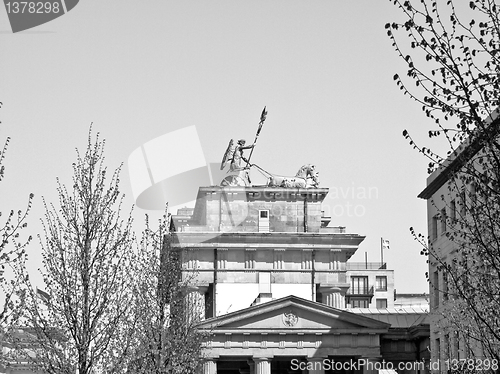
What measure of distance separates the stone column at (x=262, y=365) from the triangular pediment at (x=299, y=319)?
6.79 ft

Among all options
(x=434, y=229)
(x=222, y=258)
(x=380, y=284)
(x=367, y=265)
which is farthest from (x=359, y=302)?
(x=434, y=229)

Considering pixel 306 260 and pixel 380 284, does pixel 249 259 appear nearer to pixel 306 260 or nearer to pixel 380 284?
pixel 306 260

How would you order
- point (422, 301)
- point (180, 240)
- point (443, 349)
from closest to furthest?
1. point (443, 349)
2. point (180, 240)
3. point (422, 301)

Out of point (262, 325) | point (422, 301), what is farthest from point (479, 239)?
point (422, 301)

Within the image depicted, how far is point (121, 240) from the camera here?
1318 inches

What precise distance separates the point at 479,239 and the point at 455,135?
8.03 feet

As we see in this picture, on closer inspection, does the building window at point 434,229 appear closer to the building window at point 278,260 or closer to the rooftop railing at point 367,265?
the building window at point 278,260

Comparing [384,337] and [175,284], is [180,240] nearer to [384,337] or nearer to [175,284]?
[384,337]

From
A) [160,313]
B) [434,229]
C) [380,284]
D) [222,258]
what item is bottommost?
[160,313]

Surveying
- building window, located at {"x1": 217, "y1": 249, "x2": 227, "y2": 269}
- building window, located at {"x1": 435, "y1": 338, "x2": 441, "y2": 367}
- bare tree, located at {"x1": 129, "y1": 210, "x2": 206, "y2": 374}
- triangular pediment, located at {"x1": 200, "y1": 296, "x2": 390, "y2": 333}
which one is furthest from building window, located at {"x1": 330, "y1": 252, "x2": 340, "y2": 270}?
bare tree, located at {"x1": 129, "y1": 210, "x2": 206, "y2": 374}

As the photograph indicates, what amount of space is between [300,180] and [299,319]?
26.2 metres

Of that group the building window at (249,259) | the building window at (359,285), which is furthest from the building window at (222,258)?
the building window at (359,285)

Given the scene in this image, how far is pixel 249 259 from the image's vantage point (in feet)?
289

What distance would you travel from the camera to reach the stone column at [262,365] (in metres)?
69.9
